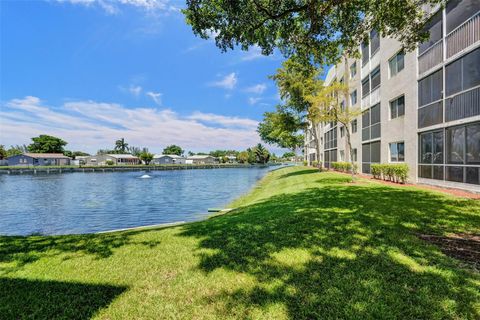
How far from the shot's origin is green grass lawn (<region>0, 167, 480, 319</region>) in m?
3.13

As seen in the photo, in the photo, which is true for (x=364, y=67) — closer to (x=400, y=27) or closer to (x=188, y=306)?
(x=400, y=27)

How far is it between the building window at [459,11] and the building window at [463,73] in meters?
1.80

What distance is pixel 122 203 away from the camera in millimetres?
21031

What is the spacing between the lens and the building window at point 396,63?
16.6m

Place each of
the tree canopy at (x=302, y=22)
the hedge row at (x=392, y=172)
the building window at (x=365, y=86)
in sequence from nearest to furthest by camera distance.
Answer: the tree canopy at (x=302, y=22), the hedge row at (x=392, y=172), the building window at (x=365, y=86)

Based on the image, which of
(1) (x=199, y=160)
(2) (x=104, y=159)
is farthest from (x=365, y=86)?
(1) (x=199, y=160)

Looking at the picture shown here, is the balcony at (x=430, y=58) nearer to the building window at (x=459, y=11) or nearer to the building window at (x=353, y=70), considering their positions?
the building window at (x=459, y=11)

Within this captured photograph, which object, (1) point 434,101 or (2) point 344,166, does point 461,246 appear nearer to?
(1) point 434,101

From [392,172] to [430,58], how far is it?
6989 mm

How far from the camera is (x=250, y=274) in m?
3.97

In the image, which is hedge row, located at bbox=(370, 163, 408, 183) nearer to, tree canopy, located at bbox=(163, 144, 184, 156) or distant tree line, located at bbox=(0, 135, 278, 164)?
distant tree line, located at bbox=(0, 135, 278, 164)

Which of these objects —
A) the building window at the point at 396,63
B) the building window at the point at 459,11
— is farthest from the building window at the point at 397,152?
the building window at the point at 459,11

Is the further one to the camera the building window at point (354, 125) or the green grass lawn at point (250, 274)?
the building window at point (354, 125)

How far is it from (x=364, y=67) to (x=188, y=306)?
25780 mm
